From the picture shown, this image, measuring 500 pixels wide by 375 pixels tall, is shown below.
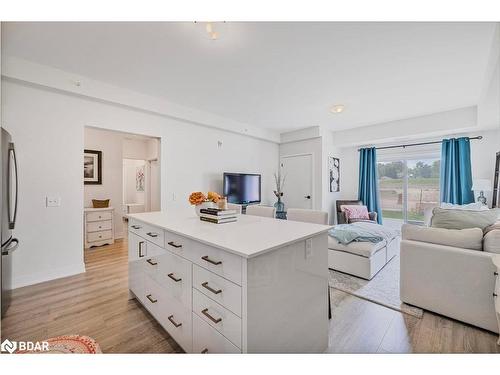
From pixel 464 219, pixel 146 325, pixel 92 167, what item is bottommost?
pixel 146 325

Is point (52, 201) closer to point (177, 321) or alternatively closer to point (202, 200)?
point (202, 200)

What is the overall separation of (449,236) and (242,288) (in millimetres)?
2002

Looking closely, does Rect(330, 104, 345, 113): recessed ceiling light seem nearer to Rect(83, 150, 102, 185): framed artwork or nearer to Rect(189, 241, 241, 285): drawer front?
Rect(189, 241, 241, 285): drawer front

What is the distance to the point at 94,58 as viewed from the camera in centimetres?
233

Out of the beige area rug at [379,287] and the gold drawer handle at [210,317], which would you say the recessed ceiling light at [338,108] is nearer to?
the beige area rug at [379,287]

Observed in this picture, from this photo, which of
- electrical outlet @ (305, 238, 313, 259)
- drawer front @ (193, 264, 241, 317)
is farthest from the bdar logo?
electrical outlet @ (305, 238, 313, 259)

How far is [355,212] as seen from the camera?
4.87m

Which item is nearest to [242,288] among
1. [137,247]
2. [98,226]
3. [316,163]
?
[137,247]

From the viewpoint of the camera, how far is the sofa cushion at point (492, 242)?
1.71 metres

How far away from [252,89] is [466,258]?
9.65 feet

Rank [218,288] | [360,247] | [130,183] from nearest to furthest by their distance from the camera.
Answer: [218,288] < [360,247] < [130,183]
